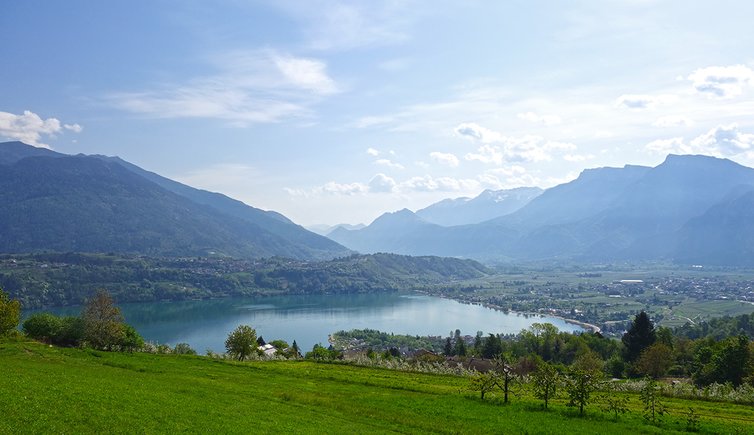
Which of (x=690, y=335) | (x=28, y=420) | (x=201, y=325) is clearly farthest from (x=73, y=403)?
(x=201, y=325)

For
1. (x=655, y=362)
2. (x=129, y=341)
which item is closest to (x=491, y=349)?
(x=655, y=362)

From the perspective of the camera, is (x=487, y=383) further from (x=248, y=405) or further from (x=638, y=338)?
(x=638, y=338)

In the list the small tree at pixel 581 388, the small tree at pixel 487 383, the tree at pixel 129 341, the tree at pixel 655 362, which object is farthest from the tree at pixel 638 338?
the tree at pixel 129 341

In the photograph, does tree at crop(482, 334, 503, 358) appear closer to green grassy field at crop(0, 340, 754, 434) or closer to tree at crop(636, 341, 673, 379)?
tree at crop(636, 341, 673, 379)

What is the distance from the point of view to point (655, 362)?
57844mm

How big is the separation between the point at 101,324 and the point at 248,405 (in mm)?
32512

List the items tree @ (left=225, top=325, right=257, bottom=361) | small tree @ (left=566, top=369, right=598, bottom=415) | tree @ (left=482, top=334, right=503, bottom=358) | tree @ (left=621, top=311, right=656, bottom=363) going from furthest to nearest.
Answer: tree @ (left=482, top=334, right=503, bottom=358), tree @ (left=621, top=311, right=656, bottom=363), tree @ (left=225, top=325, right=257, bottom=361), small tree @ (left=566, top=369, right=598, bottom=415)

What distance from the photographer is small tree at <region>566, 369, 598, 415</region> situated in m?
27.0

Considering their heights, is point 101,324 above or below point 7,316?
below

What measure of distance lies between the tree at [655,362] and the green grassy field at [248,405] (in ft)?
86.6

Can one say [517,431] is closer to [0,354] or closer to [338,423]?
[338,423]

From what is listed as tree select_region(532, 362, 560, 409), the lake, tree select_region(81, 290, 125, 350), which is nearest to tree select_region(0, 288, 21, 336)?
tree select_region(81, 290, 125, 350)

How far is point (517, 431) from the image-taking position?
2297 cm

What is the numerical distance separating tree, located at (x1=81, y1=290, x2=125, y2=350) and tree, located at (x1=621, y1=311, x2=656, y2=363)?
210ft
